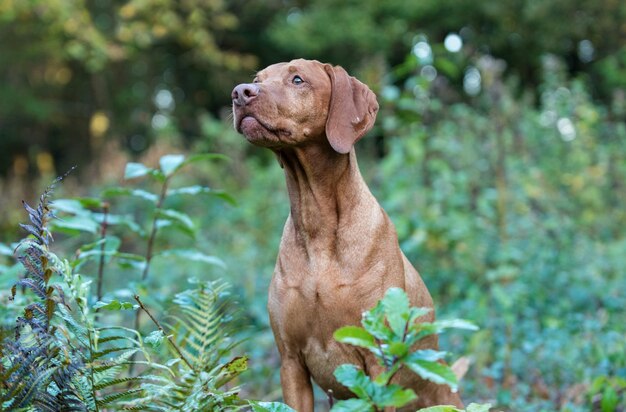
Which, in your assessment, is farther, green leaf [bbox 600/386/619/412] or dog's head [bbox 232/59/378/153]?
green leaf [bbox 600/386/619/412]

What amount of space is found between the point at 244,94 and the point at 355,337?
49.0 inches

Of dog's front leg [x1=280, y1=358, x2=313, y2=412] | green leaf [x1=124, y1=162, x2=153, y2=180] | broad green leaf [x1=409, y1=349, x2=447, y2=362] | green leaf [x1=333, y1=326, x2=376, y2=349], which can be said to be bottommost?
dog's front leg [x1=280, y1=358, x2=313, y2=412]

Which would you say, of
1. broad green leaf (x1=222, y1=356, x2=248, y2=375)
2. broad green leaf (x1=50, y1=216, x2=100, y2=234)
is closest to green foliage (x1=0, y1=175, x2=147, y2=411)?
broad green leaf (x1=222, y1=356, x2=248, y2=375)

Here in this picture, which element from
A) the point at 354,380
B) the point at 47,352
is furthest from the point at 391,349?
the point at 47,352

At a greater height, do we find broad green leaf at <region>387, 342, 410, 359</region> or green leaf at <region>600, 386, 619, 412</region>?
broad green leaf at <region>387, 342, 410, 359</region>

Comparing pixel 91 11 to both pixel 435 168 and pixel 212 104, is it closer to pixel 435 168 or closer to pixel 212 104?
pixel 212 104

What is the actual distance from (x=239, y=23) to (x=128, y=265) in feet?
57.9

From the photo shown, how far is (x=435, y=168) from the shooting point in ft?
21.9

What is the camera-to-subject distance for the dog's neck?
285 centimetres

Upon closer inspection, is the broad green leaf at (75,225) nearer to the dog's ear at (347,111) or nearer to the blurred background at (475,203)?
the blurred background at (475,203)

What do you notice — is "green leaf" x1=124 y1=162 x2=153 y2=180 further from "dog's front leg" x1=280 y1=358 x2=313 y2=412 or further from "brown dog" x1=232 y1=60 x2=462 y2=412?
"dog's front leg" x1=280 y1=358 x2=313 y2=412

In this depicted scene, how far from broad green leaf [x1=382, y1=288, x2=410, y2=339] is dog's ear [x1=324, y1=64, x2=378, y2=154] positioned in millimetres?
1102

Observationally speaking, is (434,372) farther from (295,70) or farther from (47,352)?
(295,70)

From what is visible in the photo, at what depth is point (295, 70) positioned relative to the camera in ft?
9.19
